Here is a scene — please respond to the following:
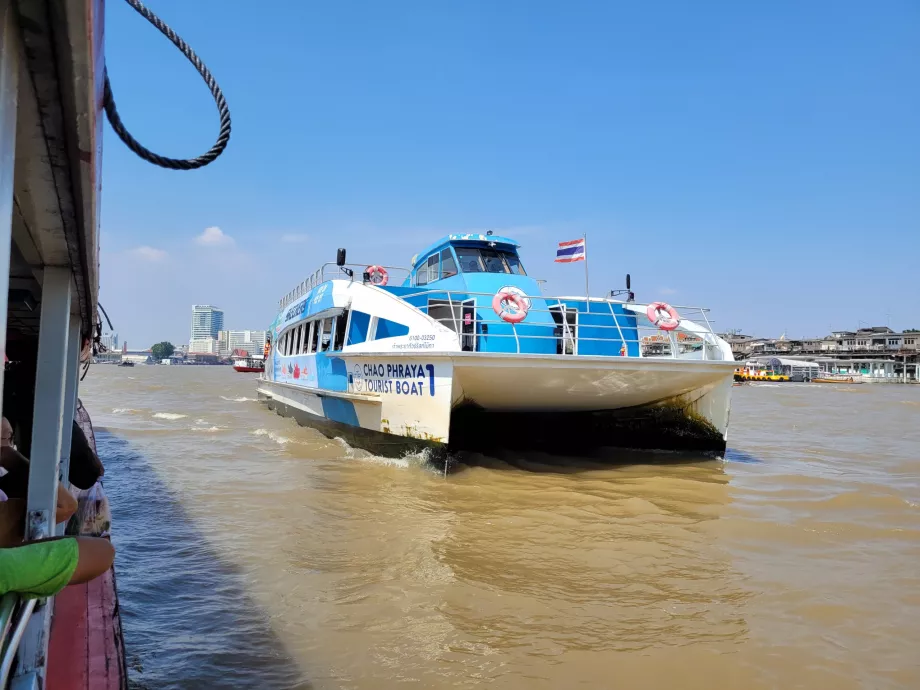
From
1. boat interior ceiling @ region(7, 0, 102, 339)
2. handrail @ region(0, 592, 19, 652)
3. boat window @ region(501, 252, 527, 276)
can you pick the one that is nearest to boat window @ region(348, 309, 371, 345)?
boat window @ region(501, 252, 527, 276)

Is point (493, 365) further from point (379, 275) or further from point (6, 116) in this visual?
point (6, 116)

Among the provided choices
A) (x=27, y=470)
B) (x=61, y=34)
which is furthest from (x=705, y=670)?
(x=61, y=34)

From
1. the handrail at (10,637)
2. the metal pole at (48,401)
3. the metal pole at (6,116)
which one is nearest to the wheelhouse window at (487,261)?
the metal pole at (48,401)

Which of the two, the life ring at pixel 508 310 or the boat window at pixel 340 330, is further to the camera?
the boat window at pixel 340 330

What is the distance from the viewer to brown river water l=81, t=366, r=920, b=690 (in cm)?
334

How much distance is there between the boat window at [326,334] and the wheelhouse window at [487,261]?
2635 mm

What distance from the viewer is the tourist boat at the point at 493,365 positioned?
25.9ft

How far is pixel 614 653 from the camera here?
3480 millimetres

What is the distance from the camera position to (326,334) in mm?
11477

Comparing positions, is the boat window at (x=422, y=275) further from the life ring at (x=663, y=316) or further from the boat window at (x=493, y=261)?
the life ring at (x=663, y=316)

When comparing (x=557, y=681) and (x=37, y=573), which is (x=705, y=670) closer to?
(x=557, y=681)

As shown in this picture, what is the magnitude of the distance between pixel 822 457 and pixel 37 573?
475 inches

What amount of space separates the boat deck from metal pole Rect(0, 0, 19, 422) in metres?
1.73

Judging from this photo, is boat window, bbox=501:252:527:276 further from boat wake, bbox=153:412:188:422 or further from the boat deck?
boat wake, bbox=153:412:188:422
